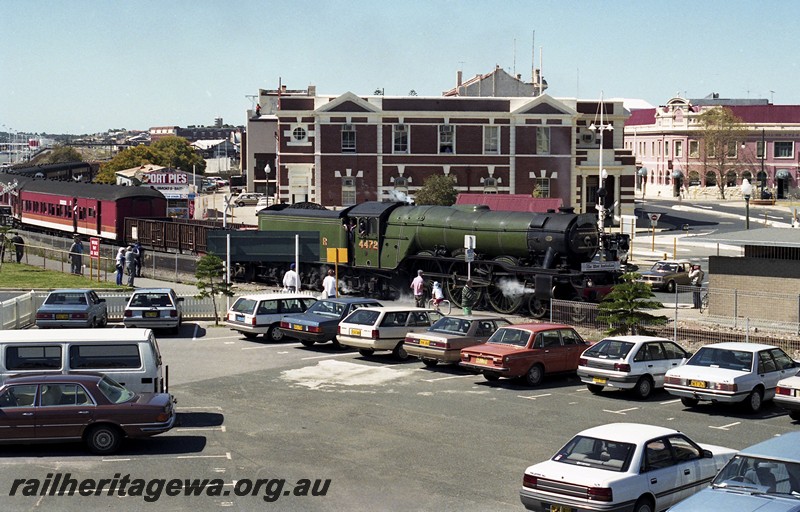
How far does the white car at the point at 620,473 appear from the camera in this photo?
520 inches

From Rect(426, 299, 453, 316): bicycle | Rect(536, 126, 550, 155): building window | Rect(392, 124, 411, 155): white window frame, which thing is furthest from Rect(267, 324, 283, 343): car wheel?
Rect(536, 126, 550, 155): building window

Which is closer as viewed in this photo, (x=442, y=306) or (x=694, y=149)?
(x=442, y=306)

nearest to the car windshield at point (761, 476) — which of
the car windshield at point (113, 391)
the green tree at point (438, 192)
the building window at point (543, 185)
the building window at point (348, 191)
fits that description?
the car windshield at point (113, 391)

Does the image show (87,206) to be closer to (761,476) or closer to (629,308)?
(629,308)

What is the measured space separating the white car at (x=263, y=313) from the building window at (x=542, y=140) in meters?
45.2

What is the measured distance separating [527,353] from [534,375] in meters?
0.61

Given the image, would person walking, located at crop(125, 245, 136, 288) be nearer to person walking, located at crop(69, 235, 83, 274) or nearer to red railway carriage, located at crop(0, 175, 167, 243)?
person walking, located at crop(69, 235, 83, 274)

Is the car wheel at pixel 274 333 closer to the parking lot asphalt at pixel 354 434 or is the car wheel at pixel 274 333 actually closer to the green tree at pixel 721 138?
the parking lot asphalt at pixel 354 434

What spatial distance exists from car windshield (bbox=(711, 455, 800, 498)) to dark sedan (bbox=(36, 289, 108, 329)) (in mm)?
21931

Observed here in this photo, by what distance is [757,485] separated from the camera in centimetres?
1222

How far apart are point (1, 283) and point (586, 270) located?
23.6m

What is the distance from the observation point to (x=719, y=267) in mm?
32031

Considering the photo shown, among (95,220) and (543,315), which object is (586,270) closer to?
(543,315)

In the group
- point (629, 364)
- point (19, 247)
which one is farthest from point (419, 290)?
point (19, 247)
